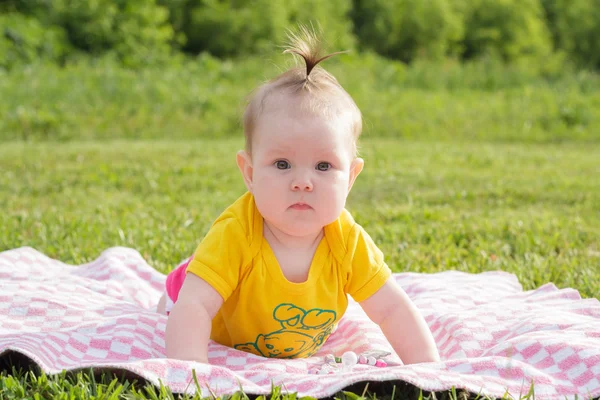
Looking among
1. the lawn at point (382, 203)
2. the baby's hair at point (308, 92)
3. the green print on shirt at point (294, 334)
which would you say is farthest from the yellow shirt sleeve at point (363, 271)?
the lawn at point (382, 203)

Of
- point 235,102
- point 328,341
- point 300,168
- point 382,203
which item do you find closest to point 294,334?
point 328,341

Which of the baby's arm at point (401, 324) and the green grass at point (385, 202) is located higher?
the baby's arm at point (401, 324)

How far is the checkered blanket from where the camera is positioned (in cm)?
223

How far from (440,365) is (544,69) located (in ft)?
44.5

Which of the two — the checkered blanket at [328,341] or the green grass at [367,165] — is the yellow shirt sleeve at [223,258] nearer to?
the checkered blanket at [328,341]

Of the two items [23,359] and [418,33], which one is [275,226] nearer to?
[23,359]

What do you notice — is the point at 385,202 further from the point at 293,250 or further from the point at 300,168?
the point at 300,168

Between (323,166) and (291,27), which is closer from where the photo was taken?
(323,166)

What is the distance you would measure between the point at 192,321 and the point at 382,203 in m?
3.22

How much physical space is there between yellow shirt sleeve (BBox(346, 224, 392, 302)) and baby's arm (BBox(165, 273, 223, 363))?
48 cm

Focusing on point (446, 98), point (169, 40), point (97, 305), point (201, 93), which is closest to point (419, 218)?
point (97, 305)

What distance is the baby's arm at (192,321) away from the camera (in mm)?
2404

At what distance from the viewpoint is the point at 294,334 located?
2.65 m

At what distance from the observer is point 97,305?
3143 millimetres
